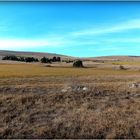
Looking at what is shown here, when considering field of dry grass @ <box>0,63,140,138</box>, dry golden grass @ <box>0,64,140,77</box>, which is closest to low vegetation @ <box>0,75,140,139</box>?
field of dry grass @ <box>0,63,140,138</box>

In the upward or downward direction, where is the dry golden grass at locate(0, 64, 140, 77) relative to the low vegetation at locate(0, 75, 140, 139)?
downward

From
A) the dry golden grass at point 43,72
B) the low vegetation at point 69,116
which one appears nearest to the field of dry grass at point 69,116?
the low vegetation at point 69,116

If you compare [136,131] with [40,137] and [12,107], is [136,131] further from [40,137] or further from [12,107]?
[12,107]

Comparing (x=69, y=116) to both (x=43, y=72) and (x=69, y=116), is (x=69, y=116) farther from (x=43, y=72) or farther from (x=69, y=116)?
(x=43, y=72)

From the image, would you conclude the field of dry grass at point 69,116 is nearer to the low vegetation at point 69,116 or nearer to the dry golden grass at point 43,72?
the low vegetation at point 69,116

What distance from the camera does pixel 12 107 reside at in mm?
11398

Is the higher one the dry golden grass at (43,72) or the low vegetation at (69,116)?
the low vegetation at (69,116)

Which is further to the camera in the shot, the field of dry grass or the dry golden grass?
the dry golden grass

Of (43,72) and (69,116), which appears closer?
(69,116)

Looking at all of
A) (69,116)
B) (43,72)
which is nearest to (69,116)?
(69,116)

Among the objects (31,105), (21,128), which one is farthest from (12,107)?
(21,128)

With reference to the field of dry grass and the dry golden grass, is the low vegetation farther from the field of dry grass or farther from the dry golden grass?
the dry golden grass

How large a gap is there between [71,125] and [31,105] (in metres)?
2.81

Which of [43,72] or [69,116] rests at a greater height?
[69,116]
